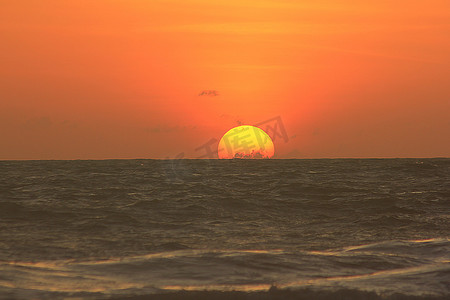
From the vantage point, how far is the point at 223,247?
9773mm

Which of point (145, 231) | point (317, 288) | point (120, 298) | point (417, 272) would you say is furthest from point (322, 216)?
point (120, 298)

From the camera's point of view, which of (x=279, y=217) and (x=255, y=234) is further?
(x=279, y=217)

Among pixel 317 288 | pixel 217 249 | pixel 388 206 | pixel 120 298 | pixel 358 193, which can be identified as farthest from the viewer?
pixel 358 193

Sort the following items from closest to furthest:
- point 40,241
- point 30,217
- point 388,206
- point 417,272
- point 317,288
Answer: point 317,288, point 417,272, point 40,241, point 30,217, point 388,206

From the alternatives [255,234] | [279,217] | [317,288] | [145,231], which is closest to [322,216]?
[279,217]

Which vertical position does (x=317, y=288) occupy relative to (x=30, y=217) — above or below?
below

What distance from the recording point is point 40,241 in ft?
34.9

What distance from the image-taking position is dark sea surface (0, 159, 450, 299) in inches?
261

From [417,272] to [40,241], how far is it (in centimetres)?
760

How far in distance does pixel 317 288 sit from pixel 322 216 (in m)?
8.96

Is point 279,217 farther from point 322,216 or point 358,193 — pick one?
point 358,193

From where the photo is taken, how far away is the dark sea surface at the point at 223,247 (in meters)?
6.63

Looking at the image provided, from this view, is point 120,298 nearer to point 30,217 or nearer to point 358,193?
point 30,217

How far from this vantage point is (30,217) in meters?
14.4
